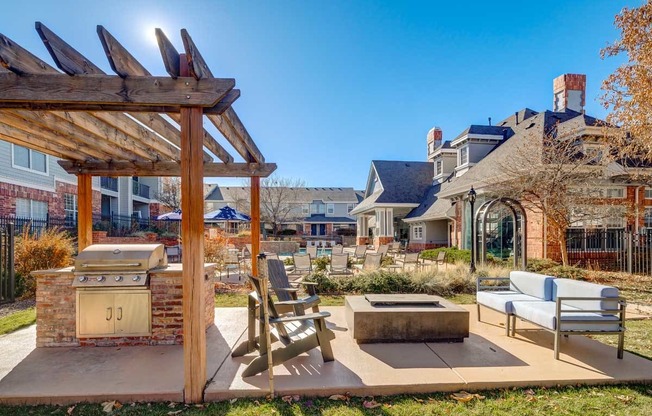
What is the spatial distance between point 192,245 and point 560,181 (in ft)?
40.9

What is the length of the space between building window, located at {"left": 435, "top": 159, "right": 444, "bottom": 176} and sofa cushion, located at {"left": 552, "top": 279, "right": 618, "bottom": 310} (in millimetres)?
17204

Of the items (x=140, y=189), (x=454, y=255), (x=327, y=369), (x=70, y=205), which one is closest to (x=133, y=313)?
(x=327, y=369)

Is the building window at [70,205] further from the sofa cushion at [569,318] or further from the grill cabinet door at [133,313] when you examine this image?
the sofa cushion at [569,318]

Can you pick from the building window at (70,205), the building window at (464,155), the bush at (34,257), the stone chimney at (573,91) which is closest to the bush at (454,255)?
the building window at (464,155)

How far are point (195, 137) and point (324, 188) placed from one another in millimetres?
40409

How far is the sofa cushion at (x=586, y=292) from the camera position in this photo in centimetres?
435

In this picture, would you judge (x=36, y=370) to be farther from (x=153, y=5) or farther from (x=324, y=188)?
(x=324, y=188)

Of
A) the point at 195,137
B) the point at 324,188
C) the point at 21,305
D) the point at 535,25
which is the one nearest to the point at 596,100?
the point at 535,25

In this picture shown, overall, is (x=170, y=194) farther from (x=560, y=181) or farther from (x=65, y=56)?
(x=65, y=56)

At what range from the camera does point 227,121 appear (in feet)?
15.5

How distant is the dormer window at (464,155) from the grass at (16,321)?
18.2 meters

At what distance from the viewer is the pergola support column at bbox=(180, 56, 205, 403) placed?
10.8 ft

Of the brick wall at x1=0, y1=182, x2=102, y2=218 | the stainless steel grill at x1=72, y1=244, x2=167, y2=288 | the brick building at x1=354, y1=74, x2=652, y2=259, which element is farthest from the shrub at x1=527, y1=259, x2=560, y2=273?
the brick wall at x1=0, y1=182, x2=102, y2=218

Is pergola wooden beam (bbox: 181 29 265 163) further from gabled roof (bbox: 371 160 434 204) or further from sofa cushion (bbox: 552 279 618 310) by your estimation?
gabled roof (bbox: 371 160 434 204)
